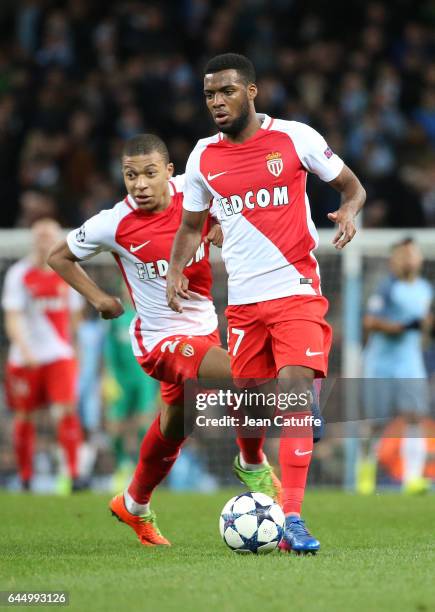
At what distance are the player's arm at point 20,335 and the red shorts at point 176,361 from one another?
484 centimetres

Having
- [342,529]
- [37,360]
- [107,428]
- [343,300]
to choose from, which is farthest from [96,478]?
[342,529]

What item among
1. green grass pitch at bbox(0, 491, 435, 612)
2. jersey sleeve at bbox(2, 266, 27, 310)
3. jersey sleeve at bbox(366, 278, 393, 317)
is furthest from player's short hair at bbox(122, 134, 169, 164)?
jersey sleeve at bbox(366, 278, 393, 317)

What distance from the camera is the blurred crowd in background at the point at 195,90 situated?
51.4 ft

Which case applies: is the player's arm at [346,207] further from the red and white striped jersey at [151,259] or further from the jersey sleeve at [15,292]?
the jersey sleeve at [15,292]

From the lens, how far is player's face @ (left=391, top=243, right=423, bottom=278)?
40.8 ft

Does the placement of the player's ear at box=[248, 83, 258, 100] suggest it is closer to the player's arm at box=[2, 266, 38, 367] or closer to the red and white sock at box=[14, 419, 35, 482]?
the player's arm at box=[2, 266, 38, 367]

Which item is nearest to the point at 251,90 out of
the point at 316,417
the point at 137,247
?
the point at 137,247

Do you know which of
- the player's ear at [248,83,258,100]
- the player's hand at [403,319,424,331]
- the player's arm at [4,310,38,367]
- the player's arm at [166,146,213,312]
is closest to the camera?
the player's ear at [248,83,258,100]

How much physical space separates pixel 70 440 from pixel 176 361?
514cm

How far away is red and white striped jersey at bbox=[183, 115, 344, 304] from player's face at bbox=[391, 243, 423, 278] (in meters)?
5.75

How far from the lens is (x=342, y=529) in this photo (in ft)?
27.2

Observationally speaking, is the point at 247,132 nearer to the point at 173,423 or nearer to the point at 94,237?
the point at 94,237

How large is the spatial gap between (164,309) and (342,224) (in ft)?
4.87

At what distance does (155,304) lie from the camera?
7.60m
